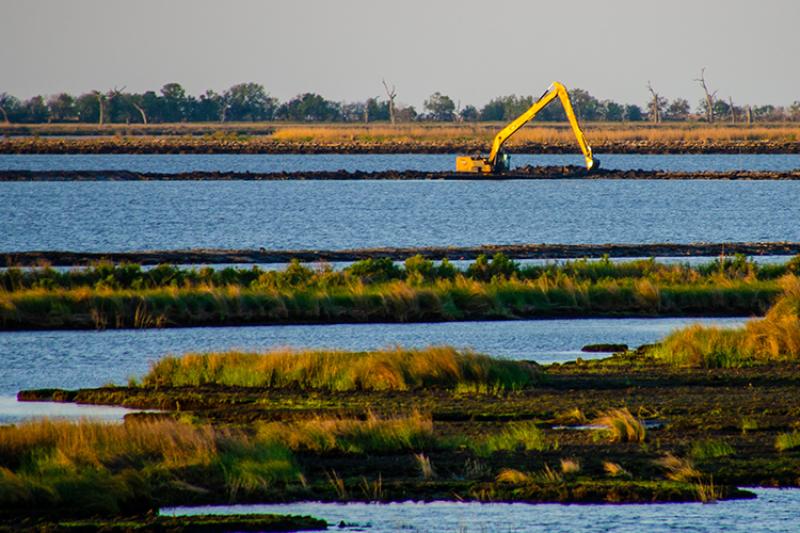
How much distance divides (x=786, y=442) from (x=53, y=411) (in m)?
10.4

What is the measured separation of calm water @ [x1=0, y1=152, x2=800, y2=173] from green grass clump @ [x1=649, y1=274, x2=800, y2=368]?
98.9m

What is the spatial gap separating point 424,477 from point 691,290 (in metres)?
22.0

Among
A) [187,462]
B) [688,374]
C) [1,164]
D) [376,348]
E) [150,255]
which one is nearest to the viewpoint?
[187,462]

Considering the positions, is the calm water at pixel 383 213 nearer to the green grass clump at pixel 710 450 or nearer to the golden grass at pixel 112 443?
the golden grass at pixel 112 443

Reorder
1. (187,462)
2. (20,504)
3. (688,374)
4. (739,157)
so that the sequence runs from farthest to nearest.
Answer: (739,157), (688,374), (187,462), (20,504)

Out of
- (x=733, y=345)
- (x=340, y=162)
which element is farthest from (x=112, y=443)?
(x=340, y=162)

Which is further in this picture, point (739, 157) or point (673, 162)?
point (739, 157)

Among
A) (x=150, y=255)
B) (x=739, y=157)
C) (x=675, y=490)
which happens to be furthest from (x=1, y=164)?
(x=675, y=490)

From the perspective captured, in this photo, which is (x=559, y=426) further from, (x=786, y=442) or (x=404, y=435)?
(x=786, y=442)

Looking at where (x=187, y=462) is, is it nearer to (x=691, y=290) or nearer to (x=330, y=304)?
(x=330, y=304)

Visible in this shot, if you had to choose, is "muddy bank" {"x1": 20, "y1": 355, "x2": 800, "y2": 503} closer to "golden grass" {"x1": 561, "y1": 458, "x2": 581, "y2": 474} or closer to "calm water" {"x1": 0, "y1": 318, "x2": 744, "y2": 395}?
→ "golden grass" {"x1": 561, "y1": 458, "x2": 581, "y2": 474}

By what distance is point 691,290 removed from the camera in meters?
38.8

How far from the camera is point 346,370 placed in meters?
25.4

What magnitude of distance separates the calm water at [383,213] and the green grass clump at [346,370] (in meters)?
31.9
